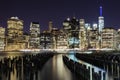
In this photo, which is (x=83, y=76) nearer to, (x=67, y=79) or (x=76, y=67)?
(x=67, y=79)

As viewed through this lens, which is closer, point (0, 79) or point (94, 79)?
point (94, 79)

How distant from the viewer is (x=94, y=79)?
1029 inches

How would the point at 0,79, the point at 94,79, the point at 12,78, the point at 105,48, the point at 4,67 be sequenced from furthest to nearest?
the point at 105,48 → the point at 4,67 → the point at 12,78 → the point at 0,79 → the point at 94,79

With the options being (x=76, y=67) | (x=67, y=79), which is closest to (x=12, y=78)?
(x=67, y=79)

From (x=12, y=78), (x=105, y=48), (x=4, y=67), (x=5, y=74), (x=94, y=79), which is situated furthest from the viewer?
(x=105, y=48)

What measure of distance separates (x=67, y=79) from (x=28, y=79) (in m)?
3.76

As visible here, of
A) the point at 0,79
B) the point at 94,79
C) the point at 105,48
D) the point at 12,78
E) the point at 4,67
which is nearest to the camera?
the point at 94,79

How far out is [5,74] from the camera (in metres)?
34.0

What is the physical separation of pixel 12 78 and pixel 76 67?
9.62 m

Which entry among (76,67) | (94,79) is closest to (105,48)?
(76,67)

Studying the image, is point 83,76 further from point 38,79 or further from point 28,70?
point 28,70

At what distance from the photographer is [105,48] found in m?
190

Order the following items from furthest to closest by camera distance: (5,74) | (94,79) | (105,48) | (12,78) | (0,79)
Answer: (105,48)
(5,74)
(12,78)
(0,79)
(94,79)

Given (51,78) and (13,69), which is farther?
(13,69)
